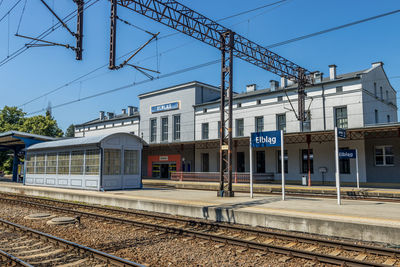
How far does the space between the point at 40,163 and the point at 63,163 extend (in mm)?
3693

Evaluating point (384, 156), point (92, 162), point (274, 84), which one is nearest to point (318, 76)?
point (274, 84)

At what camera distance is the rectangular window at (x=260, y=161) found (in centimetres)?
2906

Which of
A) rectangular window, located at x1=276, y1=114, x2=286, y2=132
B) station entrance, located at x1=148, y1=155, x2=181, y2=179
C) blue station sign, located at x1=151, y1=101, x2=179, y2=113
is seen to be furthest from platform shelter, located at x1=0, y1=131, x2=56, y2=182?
rectangular window, located at x1=276, y1=114, x2=286, y2=132

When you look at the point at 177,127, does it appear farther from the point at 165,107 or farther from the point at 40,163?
the point at 40,163

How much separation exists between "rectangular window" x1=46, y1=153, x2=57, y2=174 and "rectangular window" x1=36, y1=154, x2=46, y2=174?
0.67m

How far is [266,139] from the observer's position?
13.5m

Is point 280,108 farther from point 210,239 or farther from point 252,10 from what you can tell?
point 210,239

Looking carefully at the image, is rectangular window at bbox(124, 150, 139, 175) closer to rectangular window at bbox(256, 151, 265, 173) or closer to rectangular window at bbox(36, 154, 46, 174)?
rectangular window at bbox(36, 154, 46, 174)

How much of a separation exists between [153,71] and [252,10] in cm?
498

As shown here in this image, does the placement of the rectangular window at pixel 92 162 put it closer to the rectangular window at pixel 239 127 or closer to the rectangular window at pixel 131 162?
the rectangular window at pixel 131 162

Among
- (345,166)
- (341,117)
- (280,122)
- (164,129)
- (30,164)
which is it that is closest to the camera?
(345,166)

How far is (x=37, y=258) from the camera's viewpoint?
647 cm

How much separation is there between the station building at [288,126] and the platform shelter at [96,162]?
2.29 metres

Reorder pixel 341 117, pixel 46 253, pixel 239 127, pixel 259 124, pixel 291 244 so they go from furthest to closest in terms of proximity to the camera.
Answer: pixel 239 127
pixel 259 124
pixel 341 117
pixel 291 244
pixel 46 253
